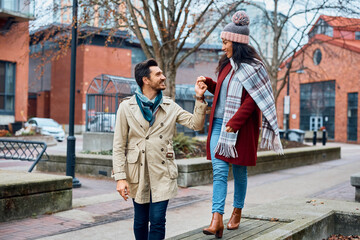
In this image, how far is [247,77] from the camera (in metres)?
4.04

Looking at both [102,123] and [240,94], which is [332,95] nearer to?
[102,123]

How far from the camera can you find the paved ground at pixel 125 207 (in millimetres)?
5457

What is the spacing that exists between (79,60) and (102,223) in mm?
35749

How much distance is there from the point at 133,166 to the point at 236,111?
41.8 inches

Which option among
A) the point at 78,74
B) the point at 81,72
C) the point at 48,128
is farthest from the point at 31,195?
the point at 78,74

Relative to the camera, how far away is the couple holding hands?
359cm

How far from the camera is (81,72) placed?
39.7 metres

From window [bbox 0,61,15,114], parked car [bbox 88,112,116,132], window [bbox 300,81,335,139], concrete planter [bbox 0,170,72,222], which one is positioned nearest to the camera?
concrete planter [bbox 0,170,72,222]

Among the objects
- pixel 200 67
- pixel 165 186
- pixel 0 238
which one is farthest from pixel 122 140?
pixel 200 67

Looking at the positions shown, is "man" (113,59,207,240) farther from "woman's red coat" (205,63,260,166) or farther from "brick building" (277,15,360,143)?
"brick building" (277,15,360,143)

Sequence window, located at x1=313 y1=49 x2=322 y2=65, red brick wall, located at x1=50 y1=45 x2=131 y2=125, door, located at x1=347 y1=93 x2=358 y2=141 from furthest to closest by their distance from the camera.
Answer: window, located at x1=313 y1=49 x2=322 y2=65 → door, located at x1=347 y1=93 x2=358 y2=141 → red brick wall, located at x1=50 y1=45 x2=131 y2=125

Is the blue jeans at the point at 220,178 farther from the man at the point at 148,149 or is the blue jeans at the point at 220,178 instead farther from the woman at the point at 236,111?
the man at the point at 148,149

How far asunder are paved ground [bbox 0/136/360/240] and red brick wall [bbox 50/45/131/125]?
30.1 m

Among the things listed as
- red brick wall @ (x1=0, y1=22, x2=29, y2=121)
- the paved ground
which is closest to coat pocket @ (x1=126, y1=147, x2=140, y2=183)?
the paved ground
